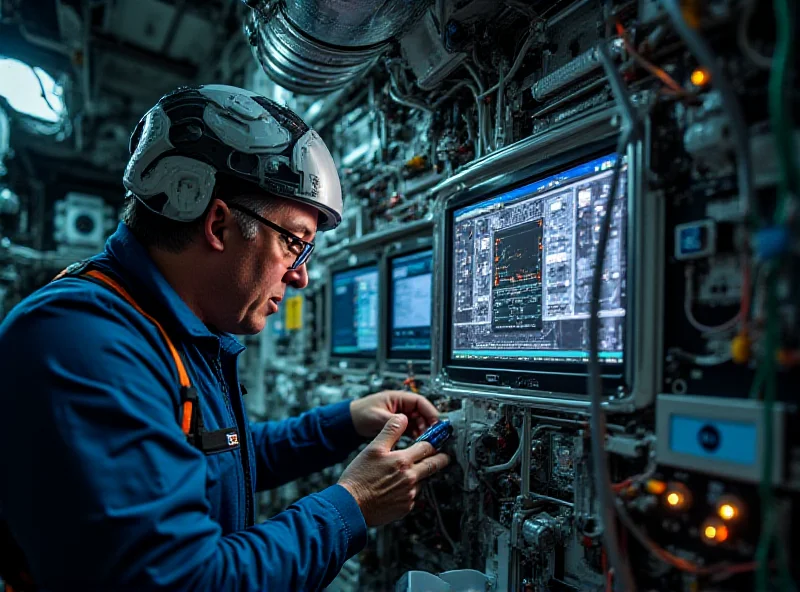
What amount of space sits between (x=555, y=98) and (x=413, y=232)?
3.44 ft

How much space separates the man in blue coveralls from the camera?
3.73 ft

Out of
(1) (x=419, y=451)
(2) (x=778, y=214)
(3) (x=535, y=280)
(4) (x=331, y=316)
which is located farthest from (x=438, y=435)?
(4) (x=331, y=316)

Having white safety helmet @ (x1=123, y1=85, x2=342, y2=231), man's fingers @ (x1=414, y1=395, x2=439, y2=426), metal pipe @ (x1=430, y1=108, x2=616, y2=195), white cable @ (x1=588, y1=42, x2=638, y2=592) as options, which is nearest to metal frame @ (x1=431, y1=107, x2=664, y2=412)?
metal pipe @ (x1=430, y1=108, x2=616, y2=195)

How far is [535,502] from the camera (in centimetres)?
174

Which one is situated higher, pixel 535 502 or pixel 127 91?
pixel 127 91

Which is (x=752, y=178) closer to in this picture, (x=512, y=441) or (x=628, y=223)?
(x=628, y=223)

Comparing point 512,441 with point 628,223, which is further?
point 512,441

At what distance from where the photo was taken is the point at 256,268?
1.68 metres

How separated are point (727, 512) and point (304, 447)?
1.59m

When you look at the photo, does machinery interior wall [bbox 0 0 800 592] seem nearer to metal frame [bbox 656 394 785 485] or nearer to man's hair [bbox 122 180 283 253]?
metal frame [bbox 656 394 785 485]

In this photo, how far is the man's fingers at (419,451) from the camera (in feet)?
5.63

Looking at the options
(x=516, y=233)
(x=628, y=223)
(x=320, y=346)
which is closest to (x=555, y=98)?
(x=516, y=233)

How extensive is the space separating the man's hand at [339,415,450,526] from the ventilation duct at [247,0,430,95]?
1530 millimetres

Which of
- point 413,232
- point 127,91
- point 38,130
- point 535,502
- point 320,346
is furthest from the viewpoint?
point 127,91
